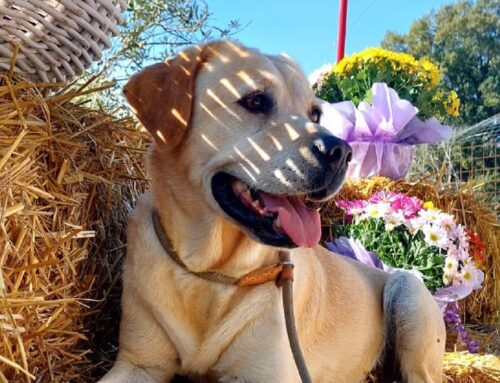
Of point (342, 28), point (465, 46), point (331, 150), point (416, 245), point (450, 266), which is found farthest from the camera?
point (465, 46)

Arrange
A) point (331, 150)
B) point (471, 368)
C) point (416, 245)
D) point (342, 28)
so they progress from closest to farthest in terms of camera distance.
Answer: point (331, 150), point (471, 368), point (416, 245), point (342, 28)

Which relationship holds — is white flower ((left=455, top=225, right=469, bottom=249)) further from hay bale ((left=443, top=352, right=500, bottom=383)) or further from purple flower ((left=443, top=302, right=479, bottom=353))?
hay bale ((left=443, top=352, right=500, bottom=383))

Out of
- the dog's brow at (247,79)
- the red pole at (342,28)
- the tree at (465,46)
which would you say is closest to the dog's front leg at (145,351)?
the dog's brow at (247,79)

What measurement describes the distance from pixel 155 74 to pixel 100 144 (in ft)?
2.18

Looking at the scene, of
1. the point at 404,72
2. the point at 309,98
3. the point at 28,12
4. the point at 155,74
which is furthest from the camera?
the point at 404,72

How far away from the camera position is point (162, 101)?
90.9 inches

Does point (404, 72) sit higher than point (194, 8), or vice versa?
point (194, 8)

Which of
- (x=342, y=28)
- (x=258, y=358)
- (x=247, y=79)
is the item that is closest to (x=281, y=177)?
(x=247, y=79)

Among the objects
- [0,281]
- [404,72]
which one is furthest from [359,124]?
[0,281]

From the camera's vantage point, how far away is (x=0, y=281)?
1.94 metres

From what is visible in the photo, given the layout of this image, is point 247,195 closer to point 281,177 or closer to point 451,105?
point 281,177

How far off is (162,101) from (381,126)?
7.50 feet

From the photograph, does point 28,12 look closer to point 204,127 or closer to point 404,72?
point 204,127

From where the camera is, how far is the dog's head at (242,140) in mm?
2148
